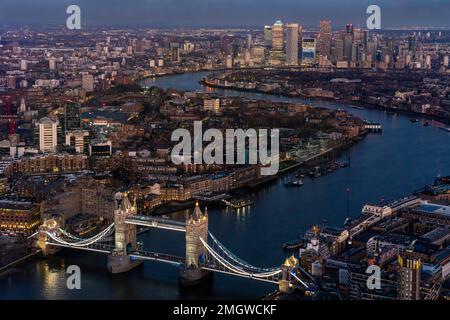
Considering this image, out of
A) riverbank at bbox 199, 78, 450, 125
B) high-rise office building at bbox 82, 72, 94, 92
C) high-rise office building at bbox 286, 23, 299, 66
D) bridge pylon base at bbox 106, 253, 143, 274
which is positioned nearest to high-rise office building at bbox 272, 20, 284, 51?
high-rise office building at bbox 286, 23, 299, 66

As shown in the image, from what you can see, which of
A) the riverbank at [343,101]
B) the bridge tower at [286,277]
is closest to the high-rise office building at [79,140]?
the bridge tower at [286,277]

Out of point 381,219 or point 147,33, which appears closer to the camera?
point 381,219

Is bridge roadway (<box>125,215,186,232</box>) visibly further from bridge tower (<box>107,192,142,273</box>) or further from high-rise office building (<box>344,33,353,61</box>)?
high-rise office building (<box>344,33,353,61</box>)

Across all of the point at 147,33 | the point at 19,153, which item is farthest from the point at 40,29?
the point at 19,153

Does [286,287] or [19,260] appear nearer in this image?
[286,287]

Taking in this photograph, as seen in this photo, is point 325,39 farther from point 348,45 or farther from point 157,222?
point 157,222

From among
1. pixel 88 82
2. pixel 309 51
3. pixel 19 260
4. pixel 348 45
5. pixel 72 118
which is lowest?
pixel 19 260

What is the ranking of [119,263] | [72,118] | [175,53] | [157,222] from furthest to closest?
1. [175,53]
2. [72,118]
3. [157,222]
4. [119,263]

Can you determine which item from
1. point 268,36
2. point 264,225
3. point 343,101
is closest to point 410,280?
point 264,225
